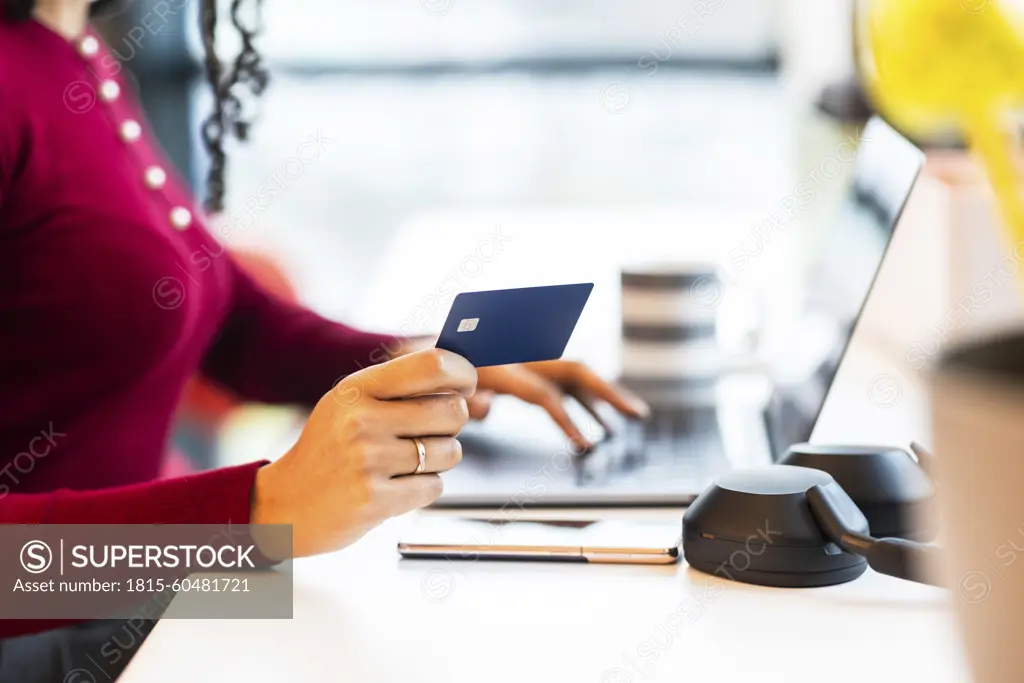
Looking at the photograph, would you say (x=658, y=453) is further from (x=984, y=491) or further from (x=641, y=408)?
(x=984, y=491)

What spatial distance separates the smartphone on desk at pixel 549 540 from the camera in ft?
2.39

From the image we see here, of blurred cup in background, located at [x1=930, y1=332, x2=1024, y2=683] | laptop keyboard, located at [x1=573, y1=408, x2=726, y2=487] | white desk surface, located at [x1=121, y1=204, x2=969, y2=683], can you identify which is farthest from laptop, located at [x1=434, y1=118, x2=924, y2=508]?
blurred cup in background, located at [x1=930, y1=332, x2=1024, y2=683]

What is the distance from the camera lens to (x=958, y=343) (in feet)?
1.24

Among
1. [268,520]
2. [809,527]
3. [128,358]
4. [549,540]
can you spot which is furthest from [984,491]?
[128,358]

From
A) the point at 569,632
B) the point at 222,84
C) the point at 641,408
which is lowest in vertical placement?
the point at 569,632

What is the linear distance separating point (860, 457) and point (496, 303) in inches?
11.2

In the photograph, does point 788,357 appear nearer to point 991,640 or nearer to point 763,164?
point 991,640

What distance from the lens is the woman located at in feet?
2.43

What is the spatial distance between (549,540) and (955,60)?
1.64ft

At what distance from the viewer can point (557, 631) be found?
0.61 meters

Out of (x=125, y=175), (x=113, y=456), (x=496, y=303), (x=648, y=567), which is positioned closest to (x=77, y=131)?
(x=125, y=175)

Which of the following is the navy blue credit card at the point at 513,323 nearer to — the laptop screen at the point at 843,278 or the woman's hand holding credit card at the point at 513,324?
the woman's hand holding credit card at the point at 513,324

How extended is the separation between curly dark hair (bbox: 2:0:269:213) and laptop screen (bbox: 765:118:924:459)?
27.5 inches

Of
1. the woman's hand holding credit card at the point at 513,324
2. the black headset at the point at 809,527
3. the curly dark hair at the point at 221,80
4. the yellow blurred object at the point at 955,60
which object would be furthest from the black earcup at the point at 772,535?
the curly dark hair at the point at 221,80
